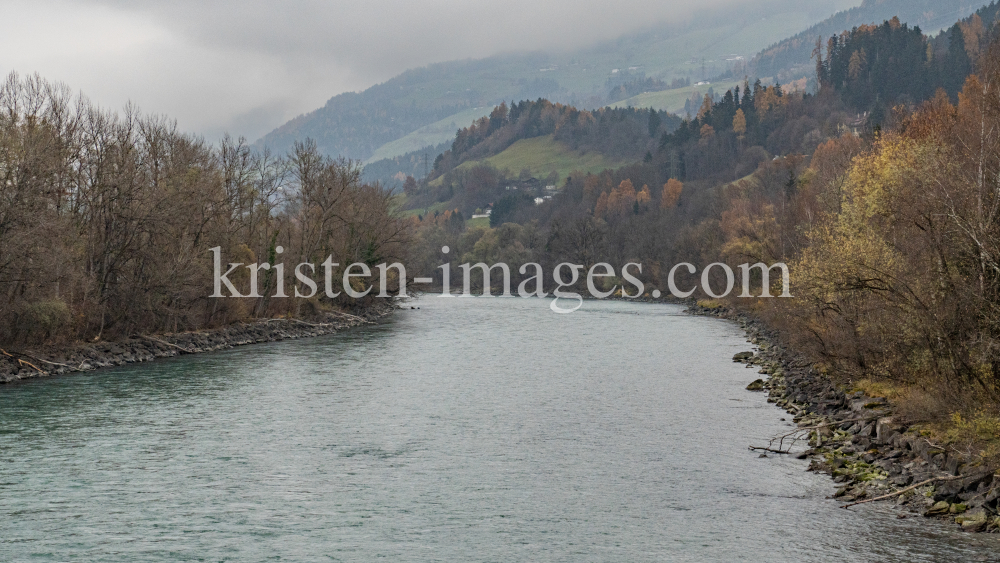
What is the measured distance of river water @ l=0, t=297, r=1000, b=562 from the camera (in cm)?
1766

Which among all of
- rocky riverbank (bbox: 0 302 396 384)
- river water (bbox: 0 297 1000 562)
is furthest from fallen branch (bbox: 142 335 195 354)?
river water (bbox: 0 297 1000 562)

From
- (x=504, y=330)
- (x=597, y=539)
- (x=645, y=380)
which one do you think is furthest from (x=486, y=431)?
(x=504, y=330)

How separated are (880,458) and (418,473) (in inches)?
504

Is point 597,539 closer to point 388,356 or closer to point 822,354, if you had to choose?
point 822,354

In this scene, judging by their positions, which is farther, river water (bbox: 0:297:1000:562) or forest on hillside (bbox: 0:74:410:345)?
forest on hillside (bbox: 0:74:410:345)

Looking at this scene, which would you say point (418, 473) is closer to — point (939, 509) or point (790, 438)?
point (790, 438)

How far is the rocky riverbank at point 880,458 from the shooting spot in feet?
60.3

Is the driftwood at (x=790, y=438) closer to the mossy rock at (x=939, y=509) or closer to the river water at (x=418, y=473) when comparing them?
the river water at (x=418, y=473)

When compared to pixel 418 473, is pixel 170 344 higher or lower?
higher

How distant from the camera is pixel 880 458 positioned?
907 inches

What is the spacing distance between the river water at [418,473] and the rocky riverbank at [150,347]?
76.6 inches

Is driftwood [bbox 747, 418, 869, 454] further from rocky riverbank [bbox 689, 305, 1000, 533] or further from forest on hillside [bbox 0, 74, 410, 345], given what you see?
forest on hillside [bbox 0, 74, 410, 345]

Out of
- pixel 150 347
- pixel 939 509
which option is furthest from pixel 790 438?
pixel 150 347

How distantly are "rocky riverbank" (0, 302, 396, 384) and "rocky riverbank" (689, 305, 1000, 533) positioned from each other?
33.6 metres
